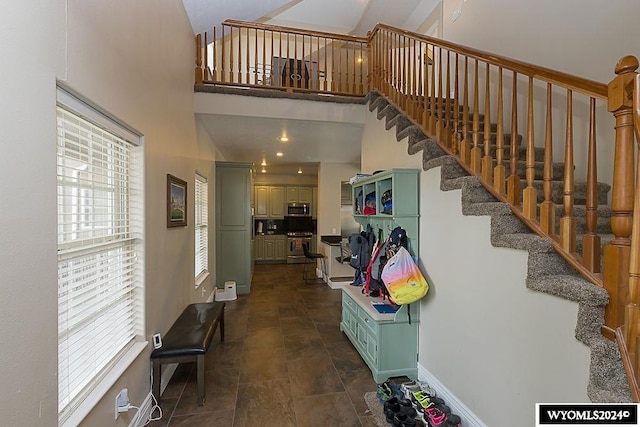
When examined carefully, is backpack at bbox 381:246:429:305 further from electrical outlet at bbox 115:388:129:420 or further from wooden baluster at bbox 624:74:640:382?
electrical outlet at bbox 115:388:129:420

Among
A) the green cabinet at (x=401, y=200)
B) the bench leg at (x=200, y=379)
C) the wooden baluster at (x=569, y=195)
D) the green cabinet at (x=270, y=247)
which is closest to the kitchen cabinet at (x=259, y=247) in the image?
the green cabinet at (x=270, y=247)

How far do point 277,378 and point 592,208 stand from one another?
2.54m

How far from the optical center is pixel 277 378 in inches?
99.6

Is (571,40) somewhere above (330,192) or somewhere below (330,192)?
above

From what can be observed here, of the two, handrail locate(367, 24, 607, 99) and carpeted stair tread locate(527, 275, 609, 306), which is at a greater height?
handrail locate(367, 24, 607, 99)

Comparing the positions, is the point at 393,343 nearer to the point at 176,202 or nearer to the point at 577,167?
the point at 577,167

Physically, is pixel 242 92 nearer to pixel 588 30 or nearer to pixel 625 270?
pixel 588 30

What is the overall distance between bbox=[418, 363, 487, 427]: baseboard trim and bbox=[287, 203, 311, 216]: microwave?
21.5ft

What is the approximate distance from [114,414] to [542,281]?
7.84 feet

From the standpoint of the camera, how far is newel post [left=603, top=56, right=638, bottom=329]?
41.3 inches

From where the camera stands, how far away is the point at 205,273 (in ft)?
14.0

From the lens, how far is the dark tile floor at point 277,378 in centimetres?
205

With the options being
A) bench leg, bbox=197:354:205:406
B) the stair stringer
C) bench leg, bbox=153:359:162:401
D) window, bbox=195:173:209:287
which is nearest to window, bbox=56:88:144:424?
bench leg, bbox=153:359:162:401

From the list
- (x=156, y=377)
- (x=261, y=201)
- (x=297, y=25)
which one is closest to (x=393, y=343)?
(x=156, y=377)
